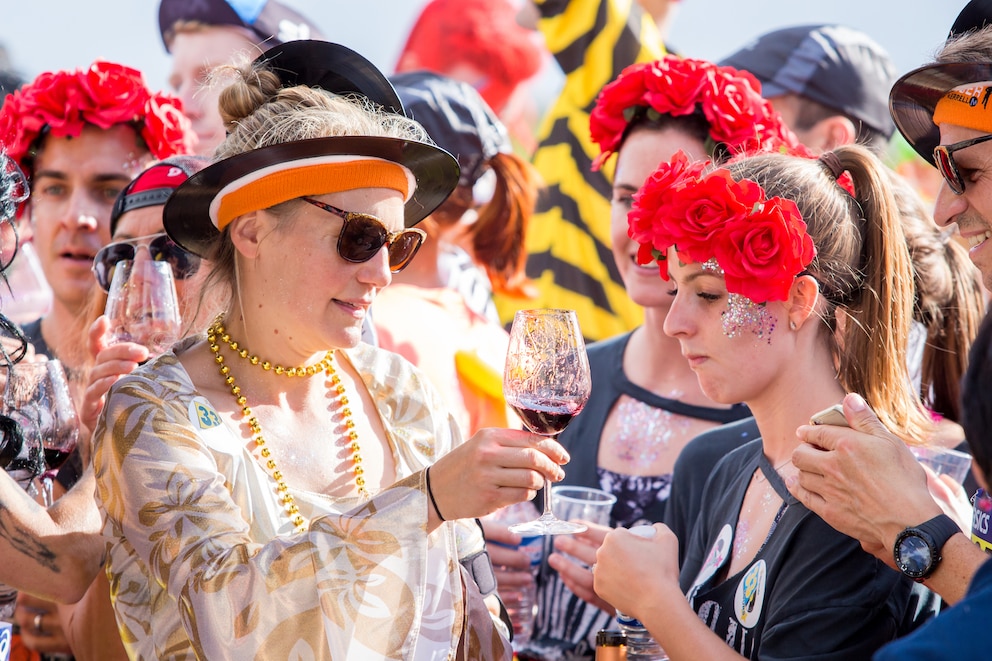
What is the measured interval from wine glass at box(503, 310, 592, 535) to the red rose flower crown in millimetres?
535

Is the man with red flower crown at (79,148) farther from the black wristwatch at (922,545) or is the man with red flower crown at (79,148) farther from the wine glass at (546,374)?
the black wristwatch at (922,545)

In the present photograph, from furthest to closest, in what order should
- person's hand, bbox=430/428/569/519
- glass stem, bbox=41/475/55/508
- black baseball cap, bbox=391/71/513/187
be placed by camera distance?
black baseball cap, bbox=391/71/513/187 → glass stem, bbox=41/475/55/508 → person's hand, bbox=430/428/569/519

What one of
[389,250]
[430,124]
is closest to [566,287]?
[430,124]

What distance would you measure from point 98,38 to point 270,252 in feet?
12.9

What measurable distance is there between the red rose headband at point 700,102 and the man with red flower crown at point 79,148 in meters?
1.68

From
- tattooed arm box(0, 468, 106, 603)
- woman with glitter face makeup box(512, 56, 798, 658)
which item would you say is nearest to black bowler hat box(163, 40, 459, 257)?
tattooed arm box(0, 468, 106, 603)

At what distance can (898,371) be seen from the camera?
2.72 metres

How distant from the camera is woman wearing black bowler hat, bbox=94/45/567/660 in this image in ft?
6.66

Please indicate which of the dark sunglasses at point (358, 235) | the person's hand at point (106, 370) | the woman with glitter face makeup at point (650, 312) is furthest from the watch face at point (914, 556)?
the person's hand at point (106, 370)

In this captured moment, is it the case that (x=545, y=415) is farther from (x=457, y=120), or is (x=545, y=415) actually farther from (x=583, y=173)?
(x=583, y=173)

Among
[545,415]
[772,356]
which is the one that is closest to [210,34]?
[772,356]

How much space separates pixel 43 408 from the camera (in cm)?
261

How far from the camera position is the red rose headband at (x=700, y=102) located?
3.69 metres

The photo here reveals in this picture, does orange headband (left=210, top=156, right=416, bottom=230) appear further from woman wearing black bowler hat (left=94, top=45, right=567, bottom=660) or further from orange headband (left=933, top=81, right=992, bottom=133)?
orange headband (left=933, top=81, right=992, bottom=133)
